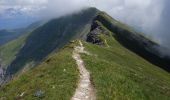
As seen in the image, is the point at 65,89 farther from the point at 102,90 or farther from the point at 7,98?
the point at 7,98

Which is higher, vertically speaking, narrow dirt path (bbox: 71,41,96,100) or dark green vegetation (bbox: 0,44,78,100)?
narrow dirt path (bbox: 71,41,96,100)

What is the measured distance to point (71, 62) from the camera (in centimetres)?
7369

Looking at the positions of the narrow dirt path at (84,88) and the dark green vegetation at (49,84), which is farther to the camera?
the dark green vegetation at (49,84)

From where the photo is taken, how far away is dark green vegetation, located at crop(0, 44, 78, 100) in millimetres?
50094

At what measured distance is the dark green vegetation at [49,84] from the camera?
50094 millimetres

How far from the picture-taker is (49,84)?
181 ft

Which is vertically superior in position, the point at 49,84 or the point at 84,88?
the point at 84,88

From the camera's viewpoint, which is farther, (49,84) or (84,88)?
(49,84)

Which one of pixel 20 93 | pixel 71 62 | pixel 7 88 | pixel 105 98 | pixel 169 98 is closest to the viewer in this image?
pixel 105 98

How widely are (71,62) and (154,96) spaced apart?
2063 cm

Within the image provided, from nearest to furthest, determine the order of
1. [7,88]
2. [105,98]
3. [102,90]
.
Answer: [105,98] → [102,90] → [7,88]

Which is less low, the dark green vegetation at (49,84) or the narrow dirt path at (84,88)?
the narrow dirt path at (84,88)

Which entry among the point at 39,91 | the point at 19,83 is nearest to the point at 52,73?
the point at 19,83

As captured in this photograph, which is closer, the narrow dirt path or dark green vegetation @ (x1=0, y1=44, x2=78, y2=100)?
the narrow dirt path
